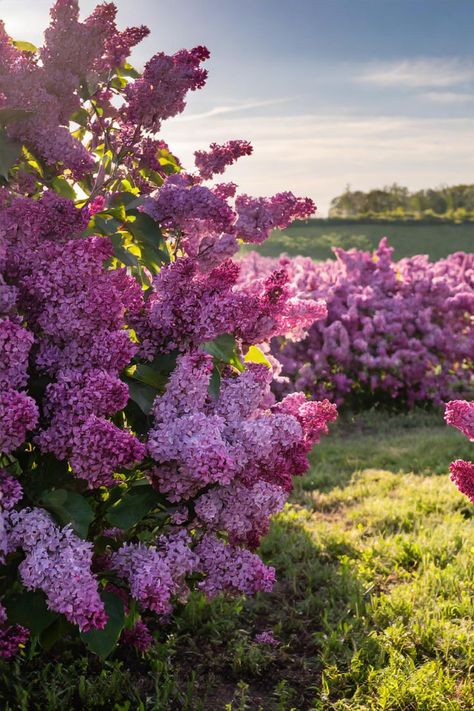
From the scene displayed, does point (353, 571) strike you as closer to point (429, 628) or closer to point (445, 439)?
point (429, 628)

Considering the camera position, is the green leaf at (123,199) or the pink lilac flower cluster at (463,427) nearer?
the pink lilac flower cluster at (463,427)

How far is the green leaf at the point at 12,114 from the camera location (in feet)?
10.5

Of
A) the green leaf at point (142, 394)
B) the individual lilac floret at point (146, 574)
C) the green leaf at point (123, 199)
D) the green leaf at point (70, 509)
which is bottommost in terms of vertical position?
the individual lilac floret at point (146, 574)

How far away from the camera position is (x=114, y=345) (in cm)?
269

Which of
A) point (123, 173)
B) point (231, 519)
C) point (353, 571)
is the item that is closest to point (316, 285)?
point (353, 571)

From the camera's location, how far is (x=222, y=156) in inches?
154

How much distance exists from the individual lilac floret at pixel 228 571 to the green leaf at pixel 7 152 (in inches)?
62.4

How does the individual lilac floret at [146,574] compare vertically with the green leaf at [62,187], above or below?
below

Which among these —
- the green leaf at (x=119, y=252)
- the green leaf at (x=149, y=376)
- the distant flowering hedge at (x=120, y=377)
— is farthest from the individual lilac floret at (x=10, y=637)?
the green leaf at (x=119, y=252)

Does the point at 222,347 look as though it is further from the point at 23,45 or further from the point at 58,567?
the point at 23,45

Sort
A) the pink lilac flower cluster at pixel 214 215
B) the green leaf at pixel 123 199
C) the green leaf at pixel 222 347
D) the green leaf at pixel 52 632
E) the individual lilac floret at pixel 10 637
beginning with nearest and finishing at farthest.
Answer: the individual lilac floret at pixel 10 637, the green leaf at pixel 52 632, the green leaf at pixel 222 347, the pink lilac flower cluster at pixel 214 215, the green leaf at pixel 123 199

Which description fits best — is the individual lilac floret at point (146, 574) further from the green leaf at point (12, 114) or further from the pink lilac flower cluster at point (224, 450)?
the green leaf at point (12, 114)

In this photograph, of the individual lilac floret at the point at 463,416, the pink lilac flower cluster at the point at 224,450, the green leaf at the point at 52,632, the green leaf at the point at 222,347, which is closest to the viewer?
the pink lilac flower cluster at the point at 224,450

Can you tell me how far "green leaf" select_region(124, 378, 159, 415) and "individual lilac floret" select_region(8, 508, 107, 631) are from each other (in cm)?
50
